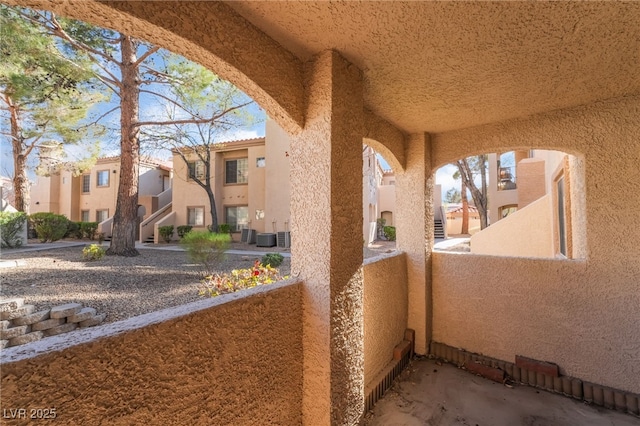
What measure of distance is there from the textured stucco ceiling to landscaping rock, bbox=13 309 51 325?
5400 mm

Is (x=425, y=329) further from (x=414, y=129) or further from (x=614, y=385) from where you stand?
(x=414, y=129)

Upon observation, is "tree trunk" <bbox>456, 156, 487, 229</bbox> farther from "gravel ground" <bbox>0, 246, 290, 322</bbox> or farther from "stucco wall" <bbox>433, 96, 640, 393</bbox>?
"gravel ground" <bbox>0, 246, 290, 322</bbox>

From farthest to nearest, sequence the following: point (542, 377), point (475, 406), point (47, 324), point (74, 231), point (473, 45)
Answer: point (74, 231)
point (47, 324)
point (542, 377)
point (475, 406)
point (473, 45)

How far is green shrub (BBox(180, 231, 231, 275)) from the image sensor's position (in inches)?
298

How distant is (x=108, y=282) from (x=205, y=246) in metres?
2.30

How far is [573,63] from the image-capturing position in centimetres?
262

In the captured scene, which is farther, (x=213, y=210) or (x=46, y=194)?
(x=46, y=194)

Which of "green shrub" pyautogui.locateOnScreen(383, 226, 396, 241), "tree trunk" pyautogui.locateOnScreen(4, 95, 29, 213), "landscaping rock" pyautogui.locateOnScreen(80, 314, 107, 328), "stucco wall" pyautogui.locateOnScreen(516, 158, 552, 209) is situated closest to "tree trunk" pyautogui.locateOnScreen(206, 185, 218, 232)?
"tree trunk" pyautogui.locateOnScreen(4, 95, 29, 213)

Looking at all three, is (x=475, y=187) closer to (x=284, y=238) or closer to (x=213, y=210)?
(x=284, y=238)

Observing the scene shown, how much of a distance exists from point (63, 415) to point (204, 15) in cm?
234

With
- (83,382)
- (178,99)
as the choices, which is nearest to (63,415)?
(83,382)

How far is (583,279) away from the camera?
3.49 metres

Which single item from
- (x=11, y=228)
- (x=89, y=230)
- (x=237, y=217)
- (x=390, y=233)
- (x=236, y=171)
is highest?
(x=236, y=171)

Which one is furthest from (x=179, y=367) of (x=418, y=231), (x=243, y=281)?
(x=418, y=231)
